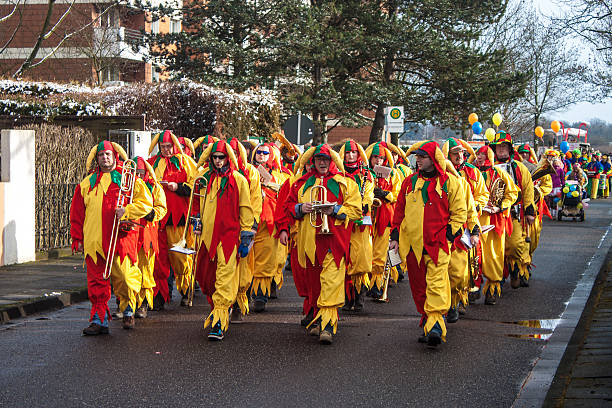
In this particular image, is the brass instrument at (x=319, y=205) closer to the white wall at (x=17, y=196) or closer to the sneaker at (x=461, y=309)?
the sneaker at (x=461, y=309)

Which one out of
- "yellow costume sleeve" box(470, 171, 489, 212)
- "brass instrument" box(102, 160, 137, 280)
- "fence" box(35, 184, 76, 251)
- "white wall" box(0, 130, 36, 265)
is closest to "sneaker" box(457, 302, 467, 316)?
"yellow costume sleeve" box(470, 171, 489, 212)

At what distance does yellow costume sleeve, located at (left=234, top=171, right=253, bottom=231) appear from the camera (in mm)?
8328

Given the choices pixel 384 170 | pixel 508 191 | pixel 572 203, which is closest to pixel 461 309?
pixel 508 191

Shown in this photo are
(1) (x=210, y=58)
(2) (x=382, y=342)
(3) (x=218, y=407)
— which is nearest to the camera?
(3) (x=218, y=407)

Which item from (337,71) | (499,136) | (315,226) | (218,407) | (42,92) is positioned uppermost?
(337,71)

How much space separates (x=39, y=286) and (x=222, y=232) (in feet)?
13.0

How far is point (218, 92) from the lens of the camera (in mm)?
20922

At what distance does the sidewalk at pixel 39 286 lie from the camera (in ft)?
31.9

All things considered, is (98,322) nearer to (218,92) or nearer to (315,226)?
(315,226)

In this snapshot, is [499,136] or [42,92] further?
[42,92]

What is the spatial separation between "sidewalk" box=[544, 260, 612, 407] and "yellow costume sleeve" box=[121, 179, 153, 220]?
172 inches

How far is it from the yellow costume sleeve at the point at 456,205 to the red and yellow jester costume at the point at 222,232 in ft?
6.53

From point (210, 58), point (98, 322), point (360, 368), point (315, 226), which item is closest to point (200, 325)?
point (98, 322)

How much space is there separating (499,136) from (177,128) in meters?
10.7
